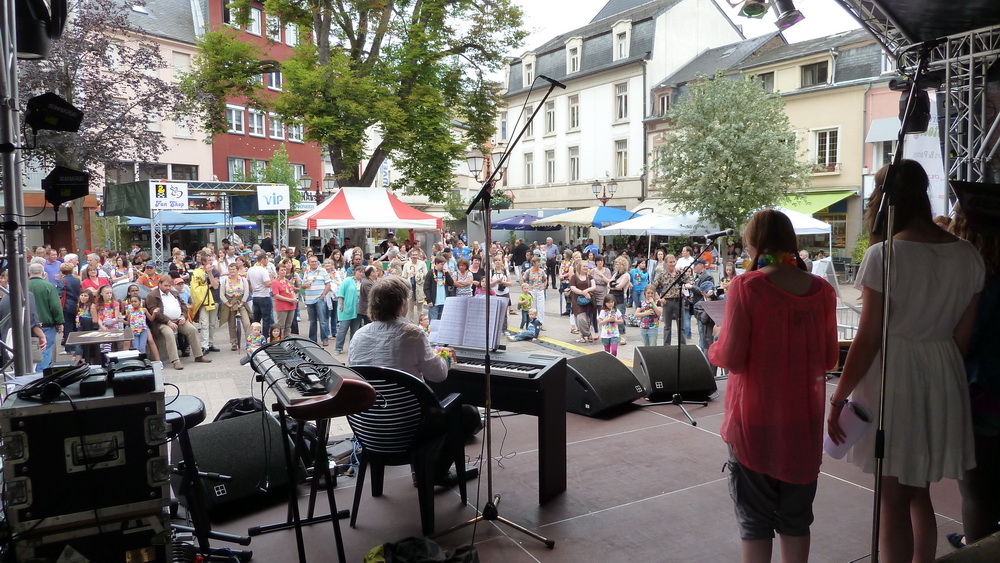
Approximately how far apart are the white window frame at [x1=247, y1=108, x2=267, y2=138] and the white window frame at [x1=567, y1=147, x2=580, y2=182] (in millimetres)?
15951

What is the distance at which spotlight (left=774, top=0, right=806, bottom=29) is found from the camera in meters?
6.17

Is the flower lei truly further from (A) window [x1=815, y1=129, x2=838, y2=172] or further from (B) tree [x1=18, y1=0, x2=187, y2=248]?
(A) window [x1=815, y1=129, x2=838, y2=172]

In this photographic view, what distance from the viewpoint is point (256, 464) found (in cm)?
420

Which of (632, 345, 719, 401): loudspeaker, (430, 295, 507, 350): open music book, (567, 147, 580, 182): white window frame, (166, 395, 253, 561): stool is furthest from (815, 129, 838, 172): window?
(166, 395, 253, 561): stool

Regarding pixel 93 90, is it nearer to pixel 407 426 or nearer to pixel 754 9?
pixel 754 9

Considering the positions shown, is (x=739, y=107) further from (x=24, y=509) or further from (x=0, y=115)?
(x=24, y=509)

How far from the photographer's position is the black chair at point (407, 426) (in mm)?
3664

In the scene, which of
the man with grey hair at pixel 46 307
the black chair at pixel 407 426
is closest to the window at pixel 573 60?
the man with grey hair at pixel 46 307

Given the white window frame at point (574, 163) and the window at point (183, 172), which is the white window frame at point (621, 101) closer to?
the white window frame at point (574, 163)

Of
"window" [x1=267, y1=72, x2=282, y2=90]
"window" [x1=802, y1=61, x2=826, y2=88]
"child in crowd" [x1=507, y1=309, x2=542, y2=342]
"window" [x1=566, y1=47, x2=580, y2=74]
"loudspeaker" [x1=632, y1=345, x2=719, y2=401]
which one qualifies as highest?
"window" [x1=566, y1=47, x2=580, y2=74]

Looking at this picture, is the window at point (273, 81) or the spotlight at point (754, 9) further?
the window at point (273, 81)

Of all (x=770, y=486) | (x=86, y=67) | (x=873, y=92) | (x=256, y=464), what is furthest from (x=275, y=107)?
(x=873, y=92)

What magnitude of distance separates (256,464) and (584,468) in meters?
2.23

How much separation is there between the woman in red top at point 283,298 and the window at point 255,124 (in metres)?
25.6
